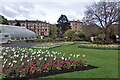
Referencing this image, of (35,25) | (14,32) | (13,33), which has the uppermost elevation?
(35,25)

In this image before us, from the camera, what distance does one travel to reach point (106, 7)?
26219mm

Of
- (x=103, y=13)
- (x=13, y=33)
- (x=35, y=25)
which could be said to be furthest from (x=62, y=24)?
(x=103, y=13)

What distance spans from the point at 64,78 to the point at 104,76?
1416 mm

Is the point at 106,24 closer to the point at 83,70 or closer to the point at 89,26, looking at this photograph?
the point at 89,26

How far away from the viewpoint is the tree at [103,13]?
26328 millimetres

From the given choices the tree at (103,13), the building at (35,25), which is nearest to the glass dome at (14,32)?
the tree at (103,13)

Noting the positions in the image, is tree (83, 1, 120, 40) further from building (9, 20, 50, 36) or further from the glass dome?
building (9, 20, 50, 36)

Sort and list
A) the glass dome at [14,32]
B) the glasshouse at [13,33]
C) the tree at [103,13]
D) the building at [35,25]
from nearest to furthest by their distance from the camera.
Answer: the tree at [103,13]
the glasshouse at [13,33]
the glass dome at [14,32]
the building at [35,25]

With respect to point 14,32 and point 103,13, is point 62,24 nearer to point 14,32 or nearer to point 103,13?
point 14,32

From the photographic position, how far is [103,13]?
2638 centimetres

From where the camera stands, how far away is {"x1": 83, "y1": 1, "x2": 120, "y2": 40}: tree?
26.3 meters

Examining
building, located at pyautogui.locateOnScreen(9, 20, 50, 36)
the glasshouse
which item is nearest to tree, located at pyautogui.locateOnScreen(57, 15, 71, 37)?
the glasshouse

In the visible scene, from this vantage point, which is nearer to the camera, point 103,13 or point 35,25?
point 103,13

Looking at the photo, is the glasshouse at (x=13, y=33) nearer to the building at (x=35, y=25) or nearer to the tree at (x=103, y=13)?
the tree at (x=103, y=13)
